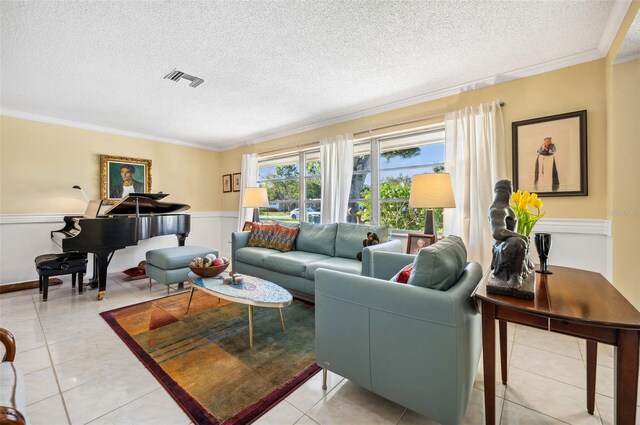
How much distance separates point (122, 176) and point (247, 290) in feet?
12.7

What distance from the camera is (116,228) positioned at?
3398 mm

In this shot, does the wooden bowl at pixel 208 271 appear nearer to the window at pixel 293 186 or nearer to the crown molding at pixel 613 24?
the window at pixel 293 186

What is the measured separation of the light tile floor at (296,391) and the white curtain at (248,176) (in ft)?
10.2

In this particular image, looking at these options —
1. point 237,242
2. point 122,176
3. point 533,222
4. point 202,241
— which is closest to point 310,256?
point 237,242

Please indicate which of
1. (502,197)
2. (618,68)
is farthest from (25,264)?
(618,68)

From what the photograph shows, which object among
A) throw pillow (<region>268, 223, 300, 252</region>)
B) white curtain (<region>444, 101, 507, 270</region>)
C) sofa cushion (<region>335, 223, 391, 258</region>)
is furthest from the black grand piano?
white curtain (<region>444, 101, 507, 270</region>)

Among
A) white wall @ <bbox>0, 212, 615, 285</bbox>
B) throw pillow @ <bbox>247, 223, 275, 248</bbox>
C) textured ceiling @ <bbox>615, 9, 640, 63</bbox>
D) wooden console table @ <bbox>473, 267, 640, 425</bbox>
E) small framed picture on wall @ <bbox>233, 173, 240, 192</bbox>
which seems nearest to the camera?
wooden console table @ <bbox>473, 267, 640, 425</bbox>

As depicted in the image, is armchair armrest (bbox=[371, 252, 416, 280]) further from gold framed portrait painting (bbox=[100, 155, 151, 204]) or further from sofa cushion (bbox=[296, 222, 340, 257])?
gold framed portrait painting (bbox=[100, 155, 151, 204])

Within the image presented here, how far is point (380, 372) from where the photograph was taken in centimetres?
143

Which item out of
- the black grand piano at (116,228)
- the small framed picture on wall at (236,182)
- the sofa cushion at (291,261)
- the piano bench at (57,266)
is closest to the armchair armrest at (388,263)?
the sofa cushion at (291,261)

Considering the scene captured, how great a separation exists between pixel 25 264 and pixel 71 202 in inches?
40.3

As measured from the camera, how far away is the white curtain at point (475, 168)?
2828 millimetres

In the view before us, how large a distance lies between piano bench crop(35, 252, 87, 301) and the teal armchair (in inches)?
140

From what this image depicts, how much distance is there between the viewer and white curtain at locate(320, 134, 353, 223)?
13.0ft
